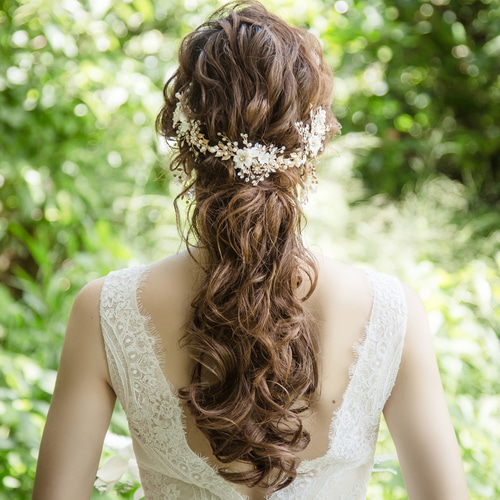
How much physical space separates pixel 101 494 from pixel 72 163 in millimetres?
2237

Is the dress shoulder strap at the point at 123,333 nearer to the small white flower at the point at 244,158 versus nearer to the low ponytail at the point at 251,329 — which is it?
the low ponytail at the point at 251,329

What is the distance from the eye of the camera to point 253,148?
44.9 inches

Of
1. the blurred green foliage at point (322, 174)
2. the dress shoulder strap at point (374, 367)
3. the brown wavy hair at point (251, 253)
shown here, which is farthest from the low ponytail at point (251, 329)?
the blurred green foliage at point (322, 174)

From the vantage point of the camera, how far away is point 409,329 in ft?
4.25

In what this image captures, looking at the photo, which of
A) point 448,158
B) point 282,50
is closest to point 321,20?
point 448,158

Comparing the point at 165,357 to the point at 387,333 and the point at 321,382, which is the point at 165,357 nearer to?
the point at 321,382

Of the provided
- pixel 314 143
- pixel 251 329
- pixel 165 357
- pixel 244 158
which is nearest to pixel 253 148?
pixel 244 158

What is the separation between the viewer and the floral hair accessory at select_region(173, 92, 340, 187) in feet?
3.77

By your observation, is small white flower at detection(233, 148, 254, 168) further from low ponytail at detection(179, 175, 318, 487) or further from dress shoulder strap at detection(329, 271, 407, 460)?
dress shoulder strap at detection(329, 271, 407, 460)

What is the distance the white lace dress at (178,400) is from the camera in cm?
127

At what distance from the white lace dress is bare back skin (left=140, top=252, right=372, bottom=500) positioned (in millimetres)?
17

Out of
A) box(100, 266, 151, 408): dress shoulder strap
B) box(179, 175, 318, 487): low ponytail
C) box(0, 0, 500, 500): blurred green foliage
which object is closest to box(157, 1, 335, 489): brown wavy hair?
box(179, 175, 318, 487): low ponytail

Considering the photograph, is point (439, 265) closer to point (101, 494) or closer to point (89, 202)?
point (89, 202)

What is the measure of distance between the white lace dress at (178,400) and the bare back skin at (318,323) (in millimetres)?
17
